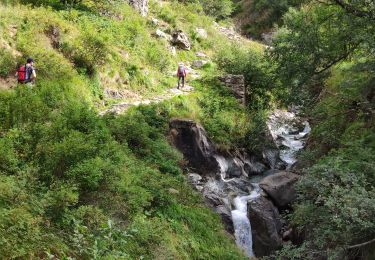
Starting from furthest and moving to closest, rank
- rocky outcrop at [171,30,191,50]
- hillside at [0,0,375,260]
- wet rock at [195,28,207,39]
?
wet rock at [195,28,207,39]
rocky outcrop at [171,30,191,50]
hillside at [0,0,375,260]

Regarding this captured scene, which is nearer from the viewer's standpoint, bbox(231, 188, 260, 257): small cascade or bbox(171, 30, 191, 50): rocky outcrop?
bbox(231, 188, 260, 257): small cascade

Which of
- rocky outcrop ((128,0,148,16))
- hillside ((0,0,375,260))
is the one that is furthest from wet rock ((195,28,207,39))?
hillside ((0,0,375,260))

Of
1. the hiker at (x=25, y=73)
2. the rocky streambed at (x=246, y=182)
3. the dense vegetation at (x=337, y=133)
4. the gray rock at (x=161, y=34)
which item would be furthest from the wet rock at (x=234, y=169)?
the gray rock at (x=161, y=34)

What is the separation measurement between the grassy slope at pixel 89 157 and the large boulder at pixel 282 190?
8.71 ft

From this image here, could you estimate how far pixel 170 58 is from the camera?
78.7ft

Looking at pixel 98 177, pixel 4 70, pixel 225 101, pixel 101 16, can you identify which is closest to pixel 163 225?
pixel 98 177

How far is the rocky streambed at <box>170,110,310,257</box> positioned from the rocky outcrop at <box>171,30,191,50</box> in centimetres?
913

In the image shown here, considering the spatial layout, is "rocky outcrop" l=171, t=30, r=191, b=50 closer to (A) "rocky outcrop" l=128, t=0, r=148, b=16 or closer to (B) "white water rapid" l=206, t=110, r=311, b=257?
(A) "rocky outcrop" l=128, t=0, r=148, b=16

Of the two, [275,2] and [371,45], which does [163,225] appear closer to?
[371,45]

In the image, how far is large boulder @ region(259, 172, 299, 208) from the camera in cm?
1391

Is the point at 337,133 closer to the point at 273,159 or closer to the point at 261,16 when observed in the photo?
the point at 273,159

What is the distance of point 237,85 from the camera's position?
2122 cm

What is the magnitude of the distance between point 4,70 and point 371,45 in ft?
37.8

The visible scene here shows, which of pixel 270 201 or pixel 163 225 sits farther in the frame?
pixel 270 201
